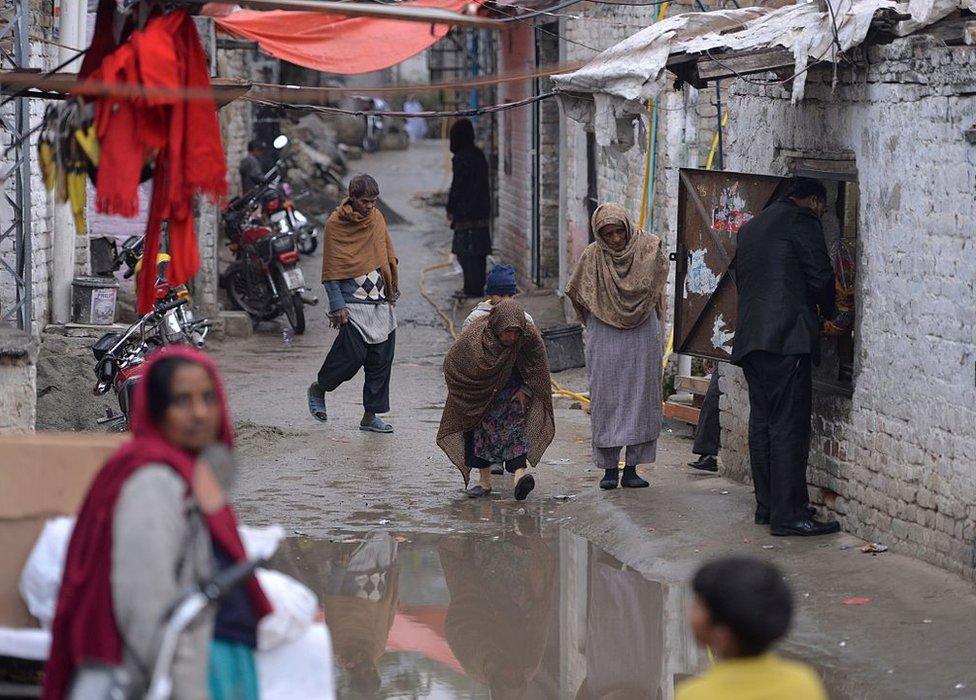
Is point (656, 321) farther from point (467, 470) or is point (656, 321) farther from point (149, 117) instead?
point (149, 117)

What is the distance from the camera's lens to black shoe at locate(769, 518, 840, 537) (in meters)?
7.16

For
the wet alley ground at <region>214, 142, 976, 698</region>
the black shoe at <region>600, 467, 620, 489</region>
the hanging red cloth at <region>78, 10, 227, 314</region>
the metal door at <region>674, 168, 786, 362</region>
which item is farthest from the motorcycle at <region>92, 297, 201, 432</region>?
the hanging red cloth at <region>78, 10, 227, 314</region>

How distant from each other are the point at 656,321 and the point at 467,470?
1363mm

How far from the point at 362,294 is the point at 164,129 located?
5456mm

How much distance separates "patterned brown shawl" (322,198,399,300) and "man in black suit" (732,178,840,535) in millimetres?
3301

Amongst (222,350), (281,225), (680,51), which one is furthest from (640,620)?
(281,225)

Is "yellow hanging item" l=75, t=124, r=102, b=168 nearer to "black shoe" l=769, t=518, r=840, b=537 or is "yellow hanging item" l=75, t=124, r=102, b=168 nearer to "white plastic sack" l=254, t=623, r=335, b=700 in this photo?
"white plastic sack" l=254, t=623, r=335, b=700

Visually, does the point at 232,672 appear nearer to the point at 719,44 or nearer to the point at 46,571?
the point at 46,571

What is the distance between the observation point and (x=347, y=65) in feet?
30.6

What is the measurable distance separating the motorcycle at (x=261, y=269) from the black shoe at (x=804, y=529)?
24.4 feet

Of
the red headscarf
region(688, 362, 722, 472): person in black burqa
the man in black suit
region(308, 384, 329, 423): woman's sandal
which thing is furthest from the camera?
region(308, 384, 329, 423): woman's sandal

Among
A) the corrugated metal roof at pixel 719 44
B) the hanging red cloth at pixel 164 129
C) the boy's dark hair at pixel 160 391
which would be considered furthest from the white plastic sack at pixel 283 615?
the corrugated metal roof at pixel 719 44

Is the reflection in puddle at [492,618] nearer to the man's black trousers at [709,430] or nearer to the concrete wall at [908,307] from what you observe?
the concrete wall at [908,307]

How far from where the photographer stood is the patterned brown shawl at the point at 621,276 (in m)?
8.13
